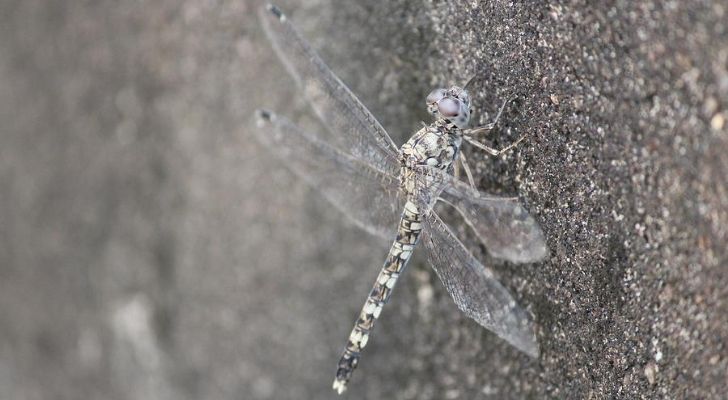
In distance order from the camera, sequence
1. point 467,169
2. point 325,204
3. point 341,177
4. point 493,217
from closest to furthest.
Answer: point 493,217 < point 467,169 < point 341,177 < point 325,204

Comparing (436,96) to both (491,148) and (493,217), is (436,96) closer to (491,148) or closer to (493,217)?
(491,148)

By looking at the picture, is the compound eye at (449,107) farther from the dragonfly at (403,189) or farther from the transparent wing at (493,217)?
the transparent wing at (493,217)

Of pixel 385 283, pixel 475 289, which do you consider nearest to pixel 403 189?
pixel 385 283

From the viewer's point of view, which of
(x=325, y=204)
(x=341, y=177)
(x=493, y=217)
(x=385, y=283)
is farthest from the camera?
(x=325, y=204)

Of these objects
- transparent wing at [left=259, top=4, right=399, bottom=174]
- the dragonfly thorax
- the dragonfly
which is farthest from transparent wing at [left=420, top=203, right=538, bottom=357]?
transparent wing at [left=259, top=4, right=399, bottom=174]

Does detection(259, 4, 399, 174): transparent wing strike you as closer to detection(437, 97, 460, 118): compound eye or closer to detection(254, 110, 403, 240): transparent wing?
detection(254, 110, 403, 240): transparent wing

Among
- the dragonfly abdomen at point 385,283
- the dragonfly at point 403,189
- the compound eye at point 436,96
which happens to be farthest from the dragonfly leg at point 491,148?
the dragonfly abdomen at point 385,283
